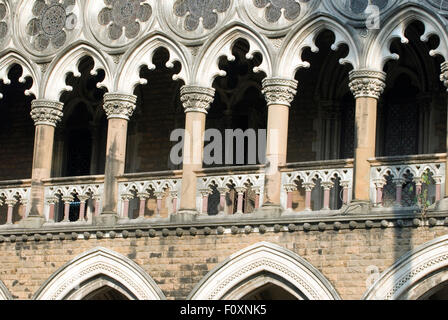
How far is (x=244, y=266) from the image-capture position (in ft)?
66.4

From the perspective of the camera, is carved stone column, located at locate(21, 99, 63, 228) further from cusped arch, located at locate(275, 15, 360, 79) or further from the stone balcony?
cusped arch, located at locate(275, 15, 360, 79)

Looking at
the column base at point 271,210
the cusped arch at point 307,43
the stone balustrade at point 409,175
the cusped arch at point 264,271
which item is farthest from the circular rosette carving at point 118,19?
the stone balustrade at point 409,175

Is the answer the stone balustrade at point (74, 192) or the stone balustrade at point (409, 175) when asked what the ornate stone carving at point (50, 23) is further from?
the stone balustrade at point (409, 175)

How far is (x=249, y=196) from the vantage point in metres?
23.1

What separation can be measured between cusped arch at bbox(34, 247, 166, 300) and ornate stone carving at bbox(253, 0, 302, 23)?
461cm

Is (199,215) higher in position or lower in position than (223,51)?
lower

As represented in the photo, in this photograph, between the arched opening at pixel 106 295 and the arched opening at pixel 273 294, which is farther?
the arched opening at pixel 106 295

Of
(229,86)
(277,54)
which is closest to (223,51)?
(277,54)

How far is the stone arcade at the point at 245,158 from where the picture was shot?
1939 centimetres

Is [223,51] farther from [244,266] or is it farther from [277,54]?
[244,266]

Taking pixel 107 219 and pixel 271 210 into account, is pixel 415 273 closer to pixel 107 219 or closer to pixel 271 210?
pixel 271 210

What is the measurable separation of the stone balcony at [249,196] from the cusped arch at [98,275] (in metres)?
0.50

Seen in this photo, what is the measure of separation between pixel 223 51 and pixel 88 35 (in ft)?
9.10
